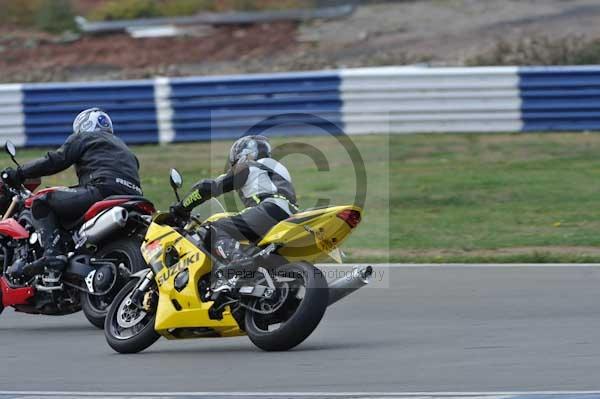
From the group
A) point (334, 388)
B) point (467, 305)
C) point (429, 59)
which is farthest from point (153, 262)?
point (429, 59)

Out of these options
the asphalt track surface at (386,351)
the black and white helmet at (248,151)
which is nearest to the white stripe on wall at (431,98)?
the asphalt track surface at (386,351)

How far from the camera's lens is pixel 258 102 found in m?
18.2

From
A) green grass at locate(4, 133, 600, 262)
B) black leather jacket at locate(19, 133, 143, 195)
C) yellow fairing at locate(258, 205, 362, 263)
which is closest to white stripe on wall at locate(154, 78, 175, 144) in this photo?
green grass at locate(4, 133, 600, 262)

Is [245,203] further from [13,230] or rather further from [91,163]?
[13,230]

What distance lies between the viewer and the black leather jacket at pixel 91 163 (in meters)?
9.49

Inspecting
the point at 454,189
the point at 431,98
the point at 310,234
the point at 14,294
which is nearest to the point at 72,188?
the point at 14,294

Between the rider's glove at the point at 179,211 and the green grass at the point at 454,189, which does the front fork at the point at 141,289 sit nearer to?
the rider's glove at the point at 179,211

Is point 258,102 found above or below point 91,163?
below

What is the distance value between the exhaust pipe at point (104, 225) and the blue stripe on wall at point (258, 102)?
8765mm

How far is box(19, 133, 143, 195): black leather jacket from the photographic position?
9.49m

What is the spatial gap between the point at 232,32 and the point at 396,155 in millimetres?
11985

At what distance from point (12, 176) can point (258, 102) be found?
8.86m

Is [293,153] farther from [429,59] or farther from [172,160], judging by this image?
[429,59]

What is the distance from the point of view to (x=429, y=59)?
24.4 metres
